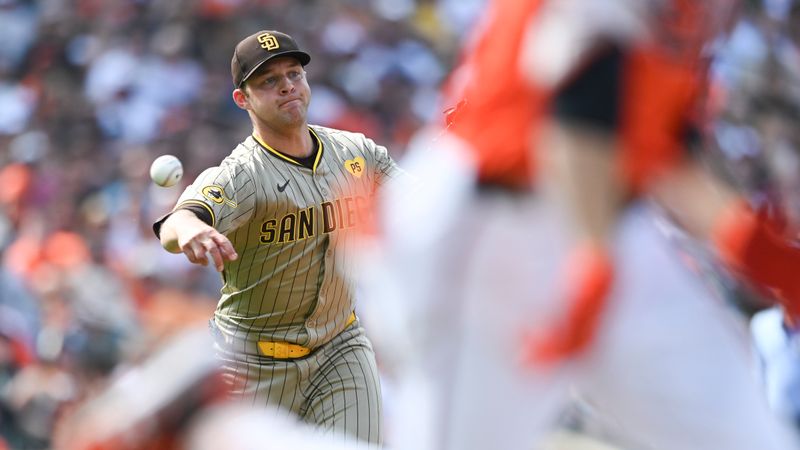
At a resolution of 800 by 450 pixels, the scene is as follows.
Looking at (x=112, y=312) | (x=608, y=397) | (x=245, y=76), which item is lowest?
(x=112, y=312)

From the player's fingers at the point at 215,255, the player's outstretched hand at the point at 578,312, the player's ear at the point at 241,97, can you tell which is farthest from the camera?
the player's ear at the point at 241,97

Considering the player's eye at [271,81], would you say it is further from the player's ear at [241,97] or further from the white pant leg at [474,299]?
the white pant leg at [474,299]

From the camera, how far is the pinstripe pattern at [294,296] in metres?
6.29

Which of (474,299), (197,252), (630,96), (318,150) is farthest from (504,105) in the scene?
(318,150)

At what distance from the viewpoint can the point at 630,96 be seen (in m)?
3.26

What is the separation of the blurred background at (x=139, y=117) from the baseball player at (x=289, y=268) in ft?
11.4

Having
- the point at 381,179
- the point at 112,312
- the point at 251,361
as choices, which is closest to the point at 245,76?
the point at 381,179

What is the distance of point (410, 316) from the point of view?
3.42 metres

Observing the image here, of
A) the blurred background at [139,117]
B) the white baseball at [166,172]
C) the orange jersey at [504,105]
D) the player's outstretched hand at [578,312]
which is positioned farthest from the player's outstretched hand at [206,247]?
the blurred background at [139,117]

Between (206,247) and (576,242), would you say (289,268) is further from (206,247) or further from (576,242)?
(576,242)

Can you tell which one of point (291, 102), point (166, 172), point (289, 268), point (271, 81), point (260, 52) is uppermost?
point (260, 52)

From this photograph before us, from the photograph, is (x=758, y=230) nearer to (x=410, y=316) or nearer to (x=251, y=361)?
(x=410, y=316)

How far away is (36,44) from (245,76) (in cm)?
840

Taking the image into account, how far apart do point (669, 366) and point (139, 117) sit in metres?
10.3
